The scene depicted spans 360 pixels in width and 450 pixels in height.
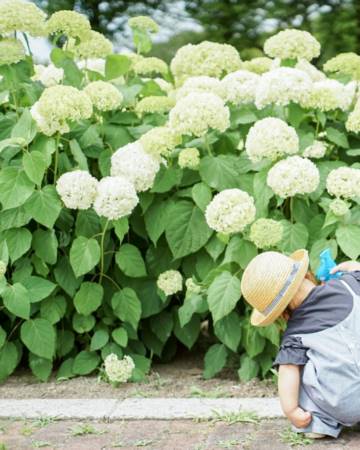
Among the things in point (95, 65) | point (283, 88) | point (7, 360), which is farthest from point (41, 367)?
point (95, 65)

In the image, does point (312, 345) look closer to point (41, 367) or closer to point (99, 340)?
point (99, 340)

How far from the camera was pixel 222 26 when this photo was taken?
16078mm

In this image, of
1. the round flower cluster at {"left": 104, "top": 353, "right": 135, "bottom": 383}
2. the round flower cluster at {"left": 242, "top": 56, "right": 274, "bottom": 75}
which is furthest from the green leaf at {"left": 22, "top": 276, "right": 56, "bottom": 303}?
the round flower cluster at {"left": 242, "top": 56, "right": 274, "bottom": 75}

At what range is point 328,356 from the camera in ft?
9.85

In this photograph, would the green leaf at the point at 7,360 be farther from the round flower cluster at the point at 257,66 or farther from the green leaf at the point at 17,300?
the round flower cluster at the point at 257,66

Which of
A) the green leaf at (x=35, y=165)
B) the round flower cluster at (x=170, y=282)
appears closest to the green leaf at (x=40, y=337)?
the round flower cluster at (x=170, y=282)

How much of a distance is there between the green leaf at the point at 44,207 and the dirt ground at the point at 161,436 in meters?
0.95

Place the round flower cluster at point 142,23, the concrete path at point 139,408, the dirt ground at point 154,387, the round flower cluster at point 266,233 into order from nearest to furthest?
the concrete path at point 139,408
the round flower cluster at point 266,233
the dirt ground at point 154,387
the round flower cluster at point 142,23

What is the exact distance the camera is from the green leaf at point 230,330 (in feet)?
12.8

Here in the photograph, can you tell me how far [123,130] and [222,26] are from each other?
482 inches

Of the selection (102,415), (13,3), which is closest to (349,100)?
(13,3)

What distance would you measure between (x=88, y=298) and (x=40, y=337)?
0.91 ft

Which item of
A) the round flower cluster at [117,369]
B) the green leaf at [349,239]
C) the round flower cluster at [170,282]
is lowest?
the round flower cluster at [117,369]

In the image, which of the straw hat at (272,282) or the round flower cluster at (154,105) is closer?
the straw hat at (272,282)
